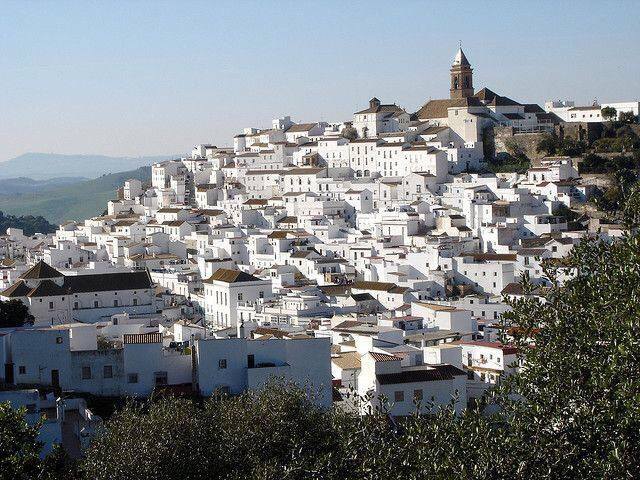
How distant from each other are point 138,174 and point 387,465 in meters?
142

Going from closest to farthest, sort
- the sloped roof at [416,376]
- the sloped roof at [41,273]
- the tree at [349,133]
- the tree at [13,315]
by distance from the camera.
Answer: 1. the sloped roof at [416,376]
2. the tree at [13,315]
3. the sloped roof at [41,273]
4. the tree at [349,133]

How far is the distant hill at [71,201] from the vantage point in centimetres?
13510

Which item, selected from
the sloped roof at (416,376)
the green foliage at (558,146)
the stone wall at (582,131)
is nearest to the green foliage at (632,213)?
the sloped roof at (416,376)

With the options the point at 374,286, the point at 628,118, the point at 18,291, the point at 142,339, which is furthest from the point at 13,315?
the point at 628,118

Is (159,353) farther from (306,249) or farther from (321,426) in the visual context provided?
(306,249)

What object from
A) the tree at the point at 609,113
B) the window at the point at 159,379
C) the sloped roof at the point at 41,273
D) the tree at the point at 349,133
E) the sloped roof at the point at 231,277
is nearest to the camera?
the window at the point at 159,379

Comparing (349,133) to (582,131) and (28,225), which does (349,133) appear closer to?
(582,131)

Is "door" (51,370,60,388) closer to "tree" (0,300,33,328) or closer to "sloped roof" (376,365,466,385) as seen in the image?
"sloped roof" (376,365,466,385)

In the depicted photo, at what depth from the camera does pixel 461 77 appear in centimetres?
6388

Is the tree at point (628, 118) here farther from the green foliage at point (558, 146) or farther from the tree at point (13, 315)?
the tree at point (13, 315)

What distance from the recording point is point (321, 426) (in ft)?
51.7

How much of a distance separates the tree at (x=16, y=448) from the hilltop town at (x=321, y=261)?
3.72 m

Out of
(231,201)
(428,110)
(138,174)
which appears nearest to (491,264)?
(231,201)

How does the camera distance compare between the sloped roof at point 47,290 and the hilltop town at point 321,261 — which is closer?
the hilltop town at point 321,261
